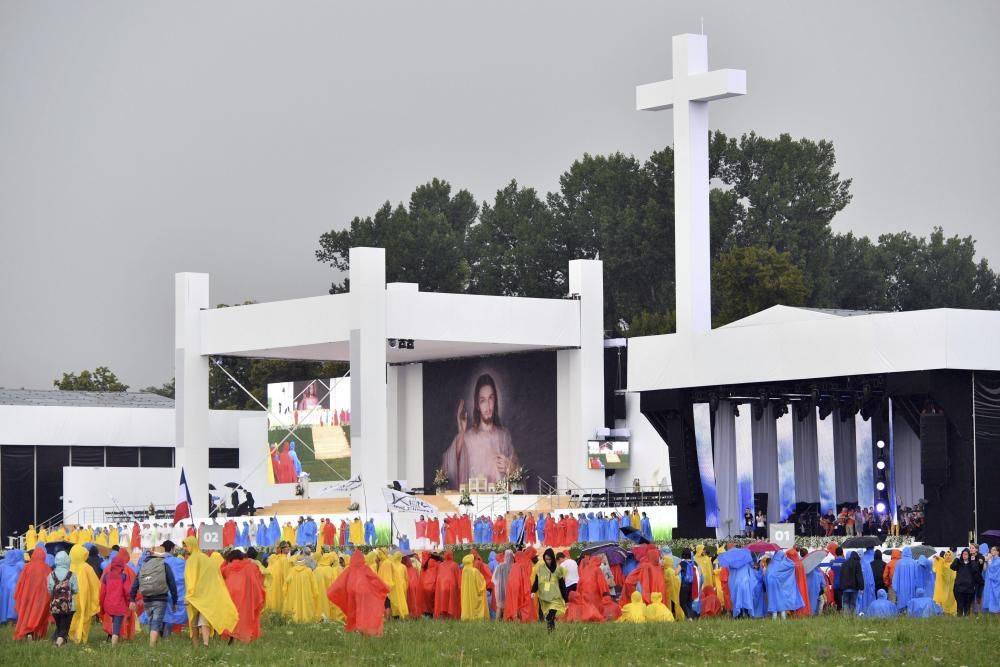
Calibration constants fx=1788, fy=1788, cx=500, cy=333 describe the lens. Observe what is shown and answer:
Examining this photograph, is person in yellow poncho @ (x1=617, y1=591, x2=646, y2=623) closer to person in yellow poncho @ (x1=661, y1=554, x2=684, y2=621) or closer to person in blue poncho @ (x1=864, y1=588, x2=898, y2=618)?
person in yellow poncho @ (x1=661, y1=554, x2=684, y2=621)

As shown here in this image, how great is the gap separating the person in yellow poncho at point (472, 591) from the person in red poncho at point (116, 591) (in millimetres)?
5119

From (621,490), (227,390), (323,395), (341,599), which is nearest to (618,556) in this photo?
(341,599)

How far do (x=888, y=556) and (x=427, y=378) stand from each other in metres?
31.2

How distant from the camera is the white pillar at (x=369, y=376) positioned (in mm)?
47781

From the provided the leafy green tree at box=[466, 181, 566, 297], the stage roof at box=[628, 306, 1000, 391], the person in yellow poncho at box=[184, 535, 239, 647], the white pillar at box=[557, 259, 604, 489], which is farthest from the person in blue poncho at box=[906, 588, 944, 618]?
the leafy green tree at box=[466, 181, 566, 297]

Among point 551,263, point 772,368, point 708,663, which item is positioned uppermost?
point 551,263

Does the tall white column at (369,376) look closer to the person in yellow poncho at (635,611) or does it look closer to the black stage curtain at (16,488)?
the black stage curtain at (16,488)

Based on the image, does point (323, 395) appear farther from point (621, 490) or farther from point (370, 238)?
point (370, 238)

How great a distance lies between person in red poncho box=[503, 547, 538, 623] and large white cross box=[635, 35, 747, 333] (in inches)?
676

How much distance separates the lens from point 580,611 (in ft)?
70.5

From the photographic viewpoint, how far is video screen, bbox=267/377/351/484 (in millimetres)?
54281

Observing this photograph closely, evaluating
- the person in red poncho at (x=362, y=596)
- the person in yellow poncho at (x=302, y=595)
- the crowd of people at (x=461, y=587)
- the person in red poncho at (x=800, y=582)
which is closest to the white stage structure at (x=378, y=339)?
the crowd of people at (x=461, y=587)

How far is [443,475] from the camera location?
2191 inches

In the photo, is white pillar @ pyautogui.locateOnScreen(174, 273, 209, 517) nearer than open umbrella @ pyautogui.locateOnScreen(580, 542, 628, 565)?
No
